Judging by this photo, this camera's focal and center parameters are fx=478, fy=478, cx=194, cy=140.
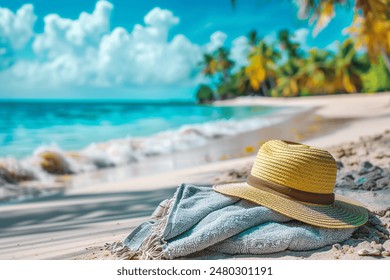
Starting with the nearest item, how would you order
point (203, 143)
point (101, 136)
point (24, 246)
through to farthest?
point (24, 246)
point (203, 143)
point (101, 136)

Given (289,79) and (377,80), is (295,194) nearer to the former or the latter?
(289,79)

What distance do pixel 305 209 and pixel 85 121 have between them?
716cm

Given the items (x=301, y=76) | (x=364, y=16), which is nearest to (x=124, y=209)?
(x=364, y=16)

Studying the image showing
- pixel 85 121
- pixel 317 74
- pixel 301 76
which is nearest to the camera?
pixel 85 121

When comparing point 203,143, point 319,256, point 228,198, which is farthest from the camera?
point 203,143

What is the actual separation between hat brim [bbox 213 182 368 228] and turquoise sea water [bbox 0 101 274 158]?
3.82 meters

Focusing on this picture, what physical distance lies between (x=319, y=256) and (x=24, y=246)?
113 centimetres

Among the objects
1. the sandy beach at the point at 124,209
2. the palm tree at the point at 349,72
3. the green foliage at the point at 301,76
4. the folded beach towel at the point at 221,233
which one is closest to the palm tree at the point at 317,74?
the green foliage at the point at 301,76

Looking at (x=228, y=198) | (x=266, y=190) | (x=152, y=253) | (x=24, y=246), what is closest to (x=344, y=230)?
(x=266, y=190)

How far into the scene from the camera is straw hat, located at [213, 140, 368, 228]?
1.59 meters

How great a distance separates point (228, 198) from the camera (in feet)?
5.31

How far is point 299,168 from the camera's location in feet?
5.28
